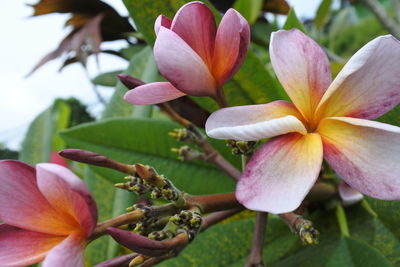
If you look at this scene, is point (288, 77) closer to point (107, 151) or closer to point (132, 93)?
point (132, 93)

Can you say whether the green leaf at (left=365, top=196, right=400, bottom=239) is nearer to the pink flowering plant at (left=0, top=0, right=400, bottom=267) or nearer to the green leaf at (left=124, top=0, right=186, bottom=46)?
the pink flowering plant at (left=0, top=0, right=400, bottom=267)

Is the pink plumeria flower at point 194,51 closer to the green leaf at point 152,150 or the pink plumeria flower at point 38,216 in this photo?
the pink plumeria flower at point 38,216

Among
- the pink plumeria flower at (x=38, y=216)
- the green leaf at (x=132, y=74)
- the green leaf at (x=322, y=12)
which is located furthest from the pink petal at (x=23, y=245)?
the green leaf at (x=322, y=12)

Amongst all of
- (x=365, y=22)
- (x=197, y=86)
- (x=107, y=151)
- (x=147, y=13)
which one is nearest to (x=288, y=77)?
(x=197, y=86)

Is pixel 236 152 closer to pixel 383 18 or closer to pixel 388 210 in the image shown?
pixel 388 210

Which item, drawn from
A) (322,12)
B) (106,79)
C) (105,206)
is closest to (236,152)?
(105,206)

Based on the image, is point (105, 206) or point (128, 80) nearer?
point (128, 80)
